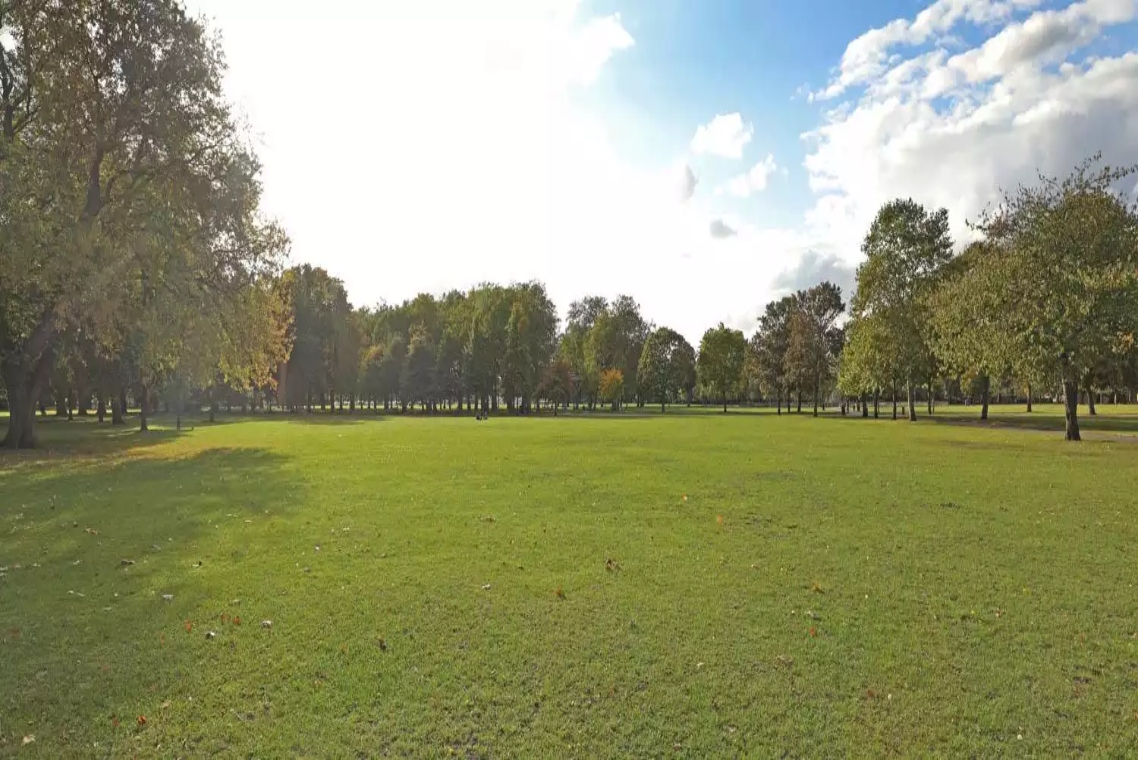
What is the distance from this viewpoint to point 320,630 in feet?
24.8

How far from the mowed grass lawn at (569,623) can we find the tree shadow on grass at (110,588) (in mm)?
47

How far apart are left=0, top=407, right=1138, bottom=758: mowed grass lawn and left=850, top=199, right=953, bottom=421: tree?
146 ft

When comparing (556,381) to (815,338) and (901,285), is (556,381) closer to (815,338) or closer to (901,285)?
(815,338)

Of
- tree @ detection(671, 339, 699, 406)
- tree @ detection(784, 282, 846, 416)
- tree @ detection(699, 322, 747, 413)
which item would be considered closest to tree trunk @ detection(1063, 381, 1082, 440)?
tree @ detection(784, 282, 846, 416)

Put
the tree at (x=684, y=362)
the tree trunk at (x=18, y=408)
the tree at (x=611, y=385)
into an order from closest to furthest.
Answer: the tree trunk at (x=18, y=408) → the tree at (x=611, y=385) → the tree at (x=684, y=362)

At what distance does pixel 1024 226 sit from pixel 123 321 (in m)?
45.8

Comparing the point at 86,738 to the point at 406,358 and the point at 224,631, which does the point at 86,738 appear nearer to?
the point at 224,631

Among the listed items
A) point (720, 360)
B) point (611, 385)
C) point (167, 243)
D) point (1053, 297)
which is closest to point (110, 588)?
point (167, 243)

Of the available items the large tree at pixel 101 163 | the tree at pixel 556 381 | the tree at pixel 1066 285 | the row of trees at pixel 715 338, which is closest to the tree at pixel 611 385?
the row of trees at pixel 715 338

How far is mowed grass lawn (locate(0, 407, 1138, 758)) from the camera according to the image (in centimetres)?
556

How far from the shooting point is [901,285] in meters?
60.3

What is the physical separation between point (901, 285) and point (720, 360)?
50495 millimetres

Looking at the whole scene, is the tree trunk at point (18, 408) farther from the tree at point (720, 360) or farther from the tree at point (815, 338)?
the tree at point (720, 360)

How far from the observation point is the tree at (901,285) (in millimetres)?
57656
